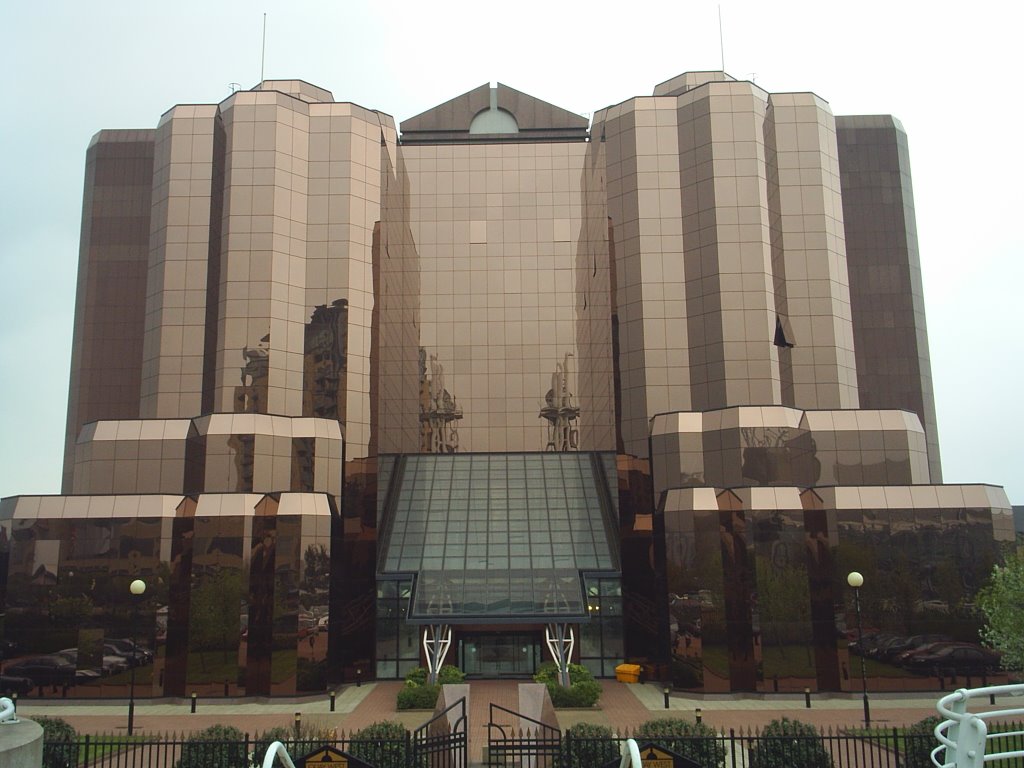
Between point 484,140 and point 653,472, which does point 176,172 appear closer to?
point 484,140

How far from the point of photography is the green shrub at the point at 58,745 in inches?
781

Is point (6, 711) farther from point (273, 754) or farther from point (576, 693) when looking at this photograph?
point (576, 693)

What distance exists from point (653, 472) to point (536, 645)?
1050 cm

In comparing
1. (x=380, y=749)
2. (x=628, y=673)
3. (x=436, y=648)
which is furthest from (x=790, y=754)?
(x=628, y=673)

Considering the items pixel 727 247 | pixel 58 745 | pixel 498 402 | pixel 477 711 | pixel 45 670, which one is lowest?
pixel 477 711

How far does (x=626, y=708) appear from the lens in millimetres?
34750

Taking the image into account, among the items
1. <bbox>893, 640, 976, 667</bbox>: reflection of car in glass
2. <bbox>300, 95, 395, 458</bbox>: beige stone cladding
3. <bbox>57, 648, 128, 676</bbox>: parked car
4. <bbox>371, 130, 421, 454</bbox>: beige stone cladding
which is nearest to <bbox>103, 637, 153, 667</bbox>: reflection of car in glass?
<bbox>57, 648, 128, 676</bbox>: parked car

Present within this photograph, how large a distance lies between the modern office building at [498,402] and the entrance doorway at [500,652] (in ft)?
0.49

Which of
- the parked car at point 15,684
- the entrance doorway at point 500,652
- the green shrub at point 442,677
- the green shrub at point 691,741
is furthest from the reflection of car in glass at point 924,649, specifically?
the parked car at point 15,684

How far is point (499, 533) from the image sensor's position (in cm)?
4691

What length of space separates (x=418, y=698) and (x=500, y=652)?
8793 mm

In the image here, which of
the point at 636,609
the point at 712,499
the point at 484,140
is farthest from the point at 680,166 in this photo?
the point at 636,609

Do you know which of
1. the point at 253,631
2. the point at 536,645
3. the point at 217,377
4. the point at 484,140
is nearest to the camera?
the point at 253,631

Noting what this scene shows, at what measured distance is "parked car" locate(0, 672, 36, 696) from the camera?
36.8 meters
